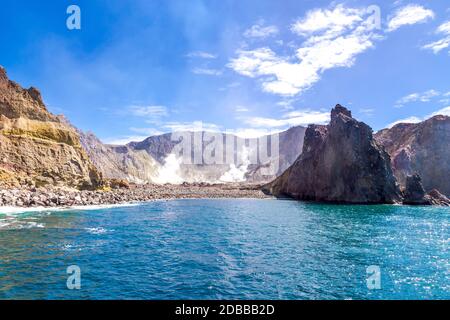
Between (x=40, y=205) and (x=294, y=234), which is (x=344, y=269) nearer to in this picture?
(x=294, y=234)

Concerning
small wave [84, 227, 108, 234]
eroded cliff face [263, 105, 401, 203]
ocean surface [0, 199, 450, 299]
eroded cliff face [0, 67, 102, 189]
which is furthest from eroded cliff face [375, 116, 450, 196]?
eroded cliff face [0, 67, 102, 189]

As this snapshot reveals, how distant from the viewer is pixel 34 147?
8694cm

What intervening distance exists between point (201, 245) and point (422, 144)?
154264 millimetres

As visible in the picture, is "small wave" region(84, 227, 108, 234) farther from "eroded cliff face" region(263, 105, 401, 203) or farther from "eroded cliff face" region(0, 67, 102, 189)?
"eroded cliff face" region(263, 105, 401, 203)

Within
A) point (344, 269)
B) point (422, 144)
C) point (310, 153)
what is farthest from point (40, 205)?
point (422, 144)

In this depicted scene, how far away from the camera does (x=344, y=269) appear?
26094 millimetres

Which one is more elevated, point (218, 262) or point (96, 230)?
point (96, 230)

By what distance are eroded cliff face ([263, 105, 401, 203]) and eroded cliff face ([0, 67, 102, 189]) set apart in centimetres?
9034

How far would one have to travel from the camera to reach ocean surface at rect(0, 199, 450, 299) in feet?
66.6

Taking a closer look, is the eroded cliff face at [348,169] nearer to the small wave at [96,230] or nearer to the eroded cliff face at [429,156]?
the eroded cliff face at [429,156]

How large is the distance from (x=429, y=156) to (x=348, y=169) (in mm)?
54709

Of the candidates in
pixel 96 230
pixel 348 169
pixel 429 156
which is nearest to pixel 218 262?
pixel 96 230

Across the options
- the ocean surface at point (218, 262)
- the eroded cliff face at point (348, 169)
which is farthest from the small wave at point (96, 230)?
the eroded cliff face at point (348, 169)

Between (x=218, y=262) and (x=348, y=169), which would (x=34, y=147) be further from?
(x=348, y=169)
